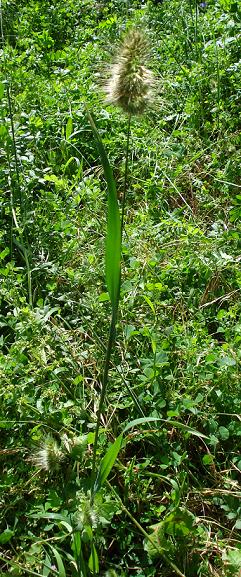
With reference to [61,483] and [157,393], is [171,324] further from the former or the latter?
[61,483]

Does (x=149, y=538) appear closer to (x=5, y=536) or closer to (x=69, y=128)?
(x=5, y=536)

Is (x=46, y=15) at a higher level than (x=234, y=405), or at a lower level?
higher

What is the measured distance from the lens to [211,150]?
3.44 metres

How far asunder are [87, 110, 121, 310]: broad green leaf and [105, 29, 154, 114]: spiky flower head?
207 mm

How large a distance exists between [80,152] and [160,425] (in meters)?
1.52

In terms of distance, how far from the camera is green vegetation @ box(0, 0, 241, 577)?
2035 millimetres

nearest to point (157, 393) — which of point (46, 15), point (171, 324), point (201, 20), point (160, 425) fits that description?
point (160, 425)

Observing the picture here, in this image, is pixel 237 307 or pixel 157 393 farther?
pixel 237 307

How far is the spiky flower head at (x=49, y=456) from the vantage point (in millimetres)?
2084

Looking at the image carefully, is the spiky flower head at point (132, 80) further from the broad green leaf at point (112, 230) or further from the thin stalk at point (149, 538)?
the thin stalk at point (149, 538)

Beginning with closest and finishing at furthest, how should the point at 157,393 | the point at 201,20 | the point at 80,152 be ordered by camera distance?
the point at 157,393 → the point at 80,152 → the point at 201,20

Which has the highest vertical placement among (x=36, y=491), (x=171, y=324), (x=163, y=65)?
(x=163, y=65)

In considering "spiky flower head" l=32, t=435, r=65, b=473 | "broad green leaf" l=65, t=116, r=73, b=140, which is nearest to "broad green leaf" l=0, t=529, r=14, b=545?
"spiky flower head" l=32, t=435, r=65, b=473

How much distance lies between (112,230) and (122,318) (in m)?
0.99
